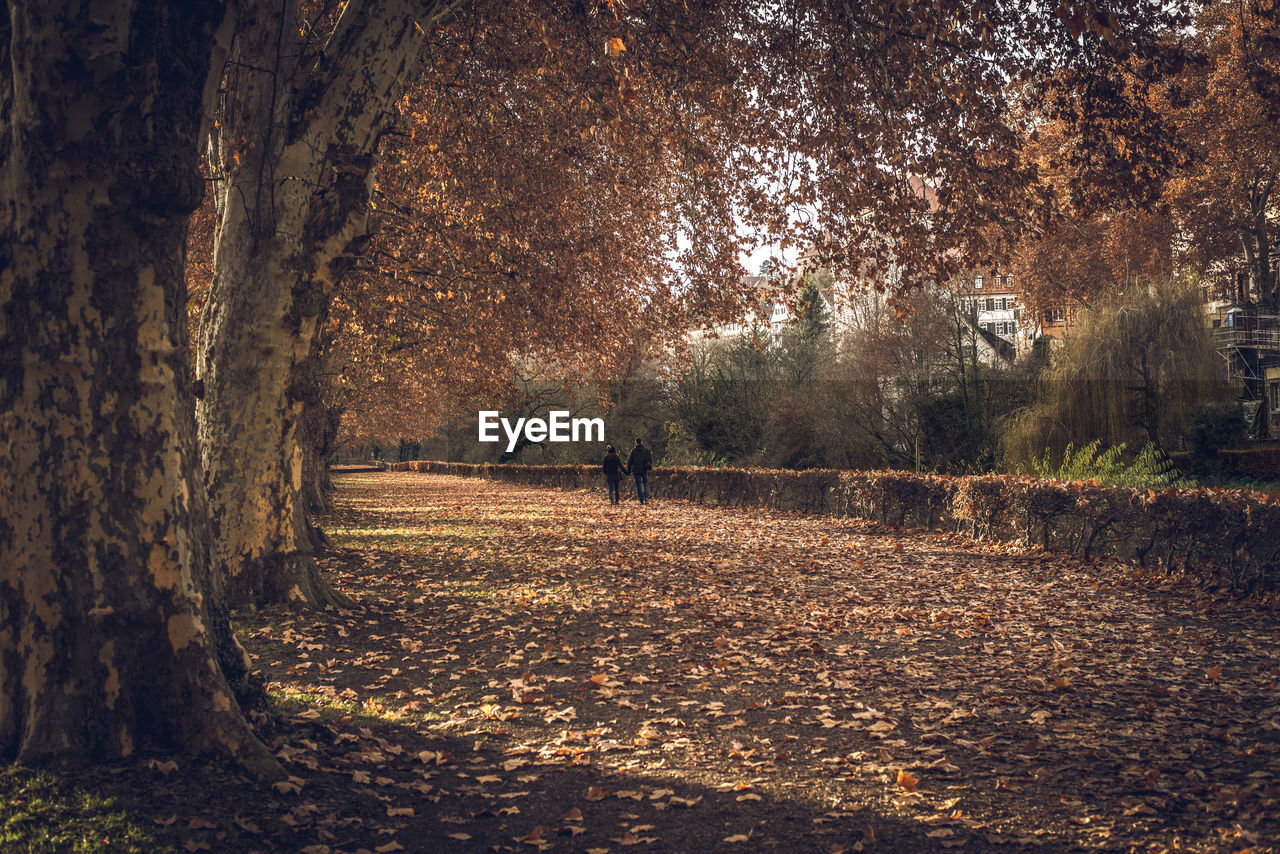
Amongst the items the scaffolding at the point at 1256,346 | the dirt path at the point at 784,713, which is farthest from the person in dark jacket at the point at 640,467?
the scaffolding at the point at 1256,346

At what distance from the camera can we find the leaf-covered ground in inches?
163

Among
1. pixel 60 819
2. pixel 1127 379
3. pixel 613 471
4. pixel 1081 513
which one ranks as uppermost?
pixel 1127 379

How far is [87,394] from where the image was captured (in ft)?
13.5

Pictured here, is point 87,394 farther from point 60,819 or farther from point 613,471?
point 613,471

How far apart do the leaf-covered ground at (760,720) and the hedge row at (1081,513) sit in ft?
1.89

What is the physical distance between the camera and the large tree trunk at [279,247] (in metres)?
7.96

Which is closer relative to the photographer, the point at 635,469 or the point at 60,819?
the point at 60,819

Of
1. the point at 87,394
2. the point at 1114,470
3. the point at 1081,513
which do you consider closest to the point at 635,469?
the point at 1114,470

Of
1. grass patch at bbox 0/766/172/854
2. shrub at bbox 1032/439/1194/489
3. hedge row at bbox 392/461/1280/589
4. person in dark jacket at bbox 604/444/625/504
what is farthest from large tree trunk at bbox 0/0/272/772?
person in dark jacket at bbox 604/444/625/504

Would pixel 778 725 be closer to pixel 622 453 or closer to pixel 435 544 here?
pixel 435 544

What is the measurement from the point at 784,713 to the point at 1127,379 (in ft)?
68.4

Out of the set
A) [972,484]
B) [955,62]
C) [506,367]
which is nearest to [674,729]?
[955,62]

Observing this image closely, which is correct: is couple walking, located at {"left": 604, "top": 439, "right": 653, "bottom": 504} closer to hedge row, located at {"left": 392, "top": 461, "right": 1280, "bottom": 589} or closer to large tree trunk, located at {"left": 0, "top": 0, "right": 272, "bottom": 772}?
hedge row, located at {"left": 392, "top": 461, "right": 1280, "bottom": 589}

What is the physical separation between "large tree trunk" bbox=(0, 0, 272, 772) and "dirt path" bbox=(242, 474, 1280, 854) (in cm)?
100
